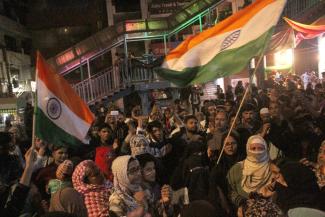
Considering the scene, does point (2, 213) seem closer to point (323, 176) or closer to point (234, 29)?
point (323, 176)

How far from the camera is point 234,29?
17.6ft

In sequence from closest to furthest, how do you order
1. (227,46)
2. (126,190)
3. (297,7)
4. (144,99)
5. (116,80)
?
1. (126,190)
2. (227,46)
3. (297,7)
4. (116,80)
5. (144,99)

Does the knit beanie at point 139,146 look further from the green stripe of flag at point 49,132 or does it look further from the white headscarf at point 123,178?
the white headscarf at point 123,178

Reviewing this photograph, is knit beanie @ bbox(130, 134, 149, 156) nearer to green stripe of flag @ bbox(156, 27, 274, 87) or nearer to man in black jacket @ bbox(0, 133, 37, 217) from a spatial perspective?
green stripe of flag @ bbox(156, 27, 274, 87)

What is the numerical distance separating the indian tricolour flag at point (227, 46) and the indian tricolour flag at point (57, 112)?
4.91 ft

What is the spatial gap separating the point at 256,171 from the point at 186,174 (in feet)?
2.77

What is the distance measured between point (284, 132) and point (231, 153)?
87 cm

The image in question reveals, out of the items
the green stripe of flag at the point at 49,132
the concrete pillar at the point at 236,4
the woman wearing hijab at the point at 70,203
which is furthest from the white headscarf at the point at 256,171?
the concrete pillar at the point at 236,4

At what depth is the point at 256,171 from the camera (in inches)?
175

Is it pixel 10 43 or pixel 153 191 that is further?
pixel 10 43

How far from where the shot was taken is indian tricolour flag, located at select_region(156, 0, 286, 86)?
508 cm

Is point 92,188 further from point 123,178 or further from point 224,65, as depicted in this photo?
point 224,65

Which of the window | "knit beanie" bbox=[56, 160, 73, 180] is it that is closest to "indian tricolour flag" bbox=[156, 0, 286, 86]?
"knit beanie" bbox=[56, 160, 73, 180]

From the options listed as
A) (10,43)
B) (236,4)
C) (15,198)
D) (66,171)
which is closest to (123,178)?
(15,198)
